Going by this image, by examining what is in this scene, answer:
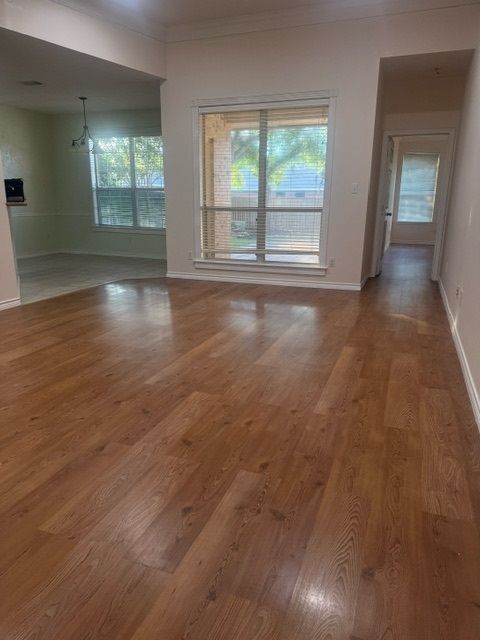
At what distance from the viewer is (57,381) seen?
2771 millimetres

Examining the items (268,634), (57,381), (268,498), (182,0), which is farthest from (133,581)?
(182,0)

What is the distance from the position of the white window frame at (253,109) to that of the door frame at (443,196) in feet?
4.11

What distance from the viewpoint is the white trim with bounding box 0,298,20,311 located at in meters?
4.44

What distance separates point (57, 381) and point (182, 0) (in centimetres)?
408

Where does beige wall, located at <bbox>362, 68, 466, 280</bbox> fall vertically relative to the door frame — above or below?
above

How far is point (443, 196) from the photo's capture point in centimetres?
587

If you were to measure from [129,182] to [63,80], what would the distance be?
2535mm

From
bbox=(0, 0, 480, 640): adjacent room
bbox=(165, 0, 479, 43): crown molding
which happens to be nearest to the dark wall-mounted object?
bbox=(0, 0, 480, 640): adjacent room

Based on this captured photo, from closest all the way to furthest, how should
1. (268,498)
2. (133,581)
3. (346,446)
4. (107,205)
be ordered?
(133,581) → (268,498) → (346,446) → (107,205)

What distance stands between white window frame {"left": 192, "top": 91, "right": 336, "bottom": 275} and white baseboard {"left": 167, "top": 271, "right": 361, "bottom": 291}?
0.12m

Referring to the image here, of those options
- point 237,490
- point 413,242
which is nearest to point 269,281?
point 237,490

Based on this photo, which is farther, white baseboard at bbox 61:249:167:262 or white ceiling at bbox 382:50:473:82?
white baseboard at bbox 61:249:167:262

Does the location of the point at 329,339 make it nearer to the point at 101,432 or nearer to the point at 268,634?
the point at 101,432

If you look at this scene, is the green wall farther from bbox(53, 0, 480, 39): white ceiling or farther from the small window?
the small window
